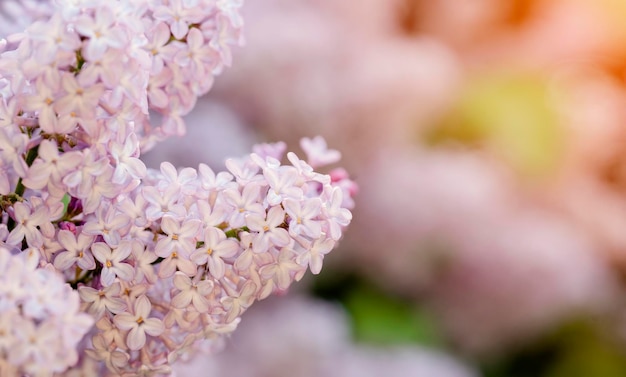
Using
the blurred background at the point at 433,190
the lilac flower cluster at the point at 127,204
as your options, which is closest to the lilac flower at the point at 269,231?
the lilac flower cluster at the point at 127,204

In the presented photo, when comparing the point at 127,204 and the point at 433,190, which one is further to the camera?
the point at 433,190

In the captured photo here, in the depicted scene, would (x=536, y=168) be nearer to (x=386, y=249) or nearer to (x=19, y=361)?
(x=386, y=249)

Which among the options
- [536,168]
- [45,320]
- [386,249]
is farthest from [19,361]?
[536,168]

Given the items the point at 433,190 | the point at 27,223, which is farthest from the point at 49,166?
the point at 433,190

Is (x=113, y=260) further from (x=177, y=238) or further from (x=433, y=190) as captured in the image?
(x=433, y=190)

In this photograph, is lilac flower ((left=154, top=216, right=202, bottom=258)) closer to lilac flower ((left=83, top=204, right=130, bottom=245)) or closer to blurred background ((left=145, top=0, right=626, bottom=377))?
lilac flower ((left=83, top=204, right=130, bottom=245))

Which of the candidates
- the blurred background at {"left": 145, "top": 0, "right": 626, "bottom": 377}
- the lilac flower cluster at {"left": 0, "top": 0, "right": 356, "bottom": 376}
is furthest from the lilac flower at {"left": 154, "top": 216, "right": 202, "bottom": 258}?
the blurred background at {"left": 145, "top": 0, "right": 626, "bottom": 377}

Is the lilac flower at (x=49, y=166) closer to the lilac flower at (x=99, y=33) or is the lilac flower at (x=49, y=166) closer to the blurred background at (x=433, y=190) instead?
the lilac flower at (x=99, y=33)
